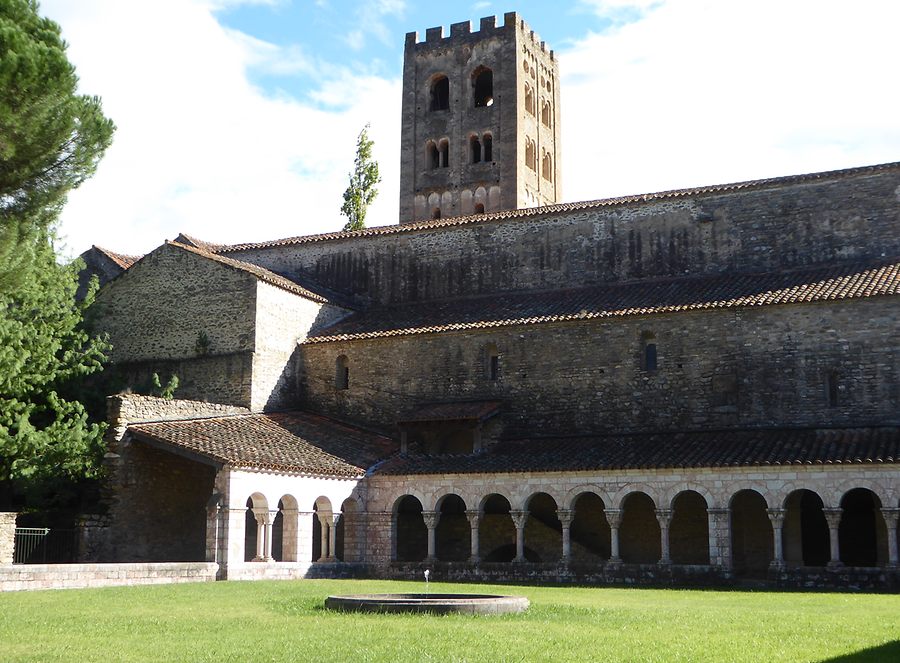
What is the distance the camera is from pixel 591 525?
2731 cm

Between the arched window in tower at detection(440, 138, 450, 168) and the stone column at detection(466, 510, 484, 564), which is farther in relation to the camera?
the arched window in tower at detection(440, 138, 450, 168)

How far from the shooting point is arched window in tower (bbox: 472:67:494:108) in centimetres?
4431

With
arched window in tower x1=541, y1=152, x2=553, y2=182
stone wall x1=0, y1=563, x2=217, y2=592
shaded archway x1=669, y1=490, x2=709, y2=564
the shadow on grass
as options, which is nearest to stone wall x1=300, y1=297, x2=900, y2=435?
shaded archway x1=669, y1=490, x2=709, y2=564

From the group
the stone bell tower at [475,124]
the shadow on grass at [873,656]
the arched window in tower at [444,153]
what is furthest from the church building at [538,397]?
the shadow on grass at [873,656]

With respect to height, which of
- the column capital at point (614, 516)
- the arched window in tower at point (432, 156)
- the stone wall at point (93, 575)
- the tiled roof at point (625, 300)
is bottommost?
the stone wall at point (93, 575)

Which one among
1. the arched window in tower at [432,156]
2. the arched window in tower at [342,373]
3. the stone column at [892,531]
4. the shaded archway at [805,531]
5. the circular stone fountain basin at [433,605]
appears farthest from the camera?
the arched window in tower at [432,156]

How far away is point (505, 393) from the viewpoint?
2869 centimetres

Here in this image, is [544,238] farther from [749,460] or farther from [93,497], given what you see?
[93,497]

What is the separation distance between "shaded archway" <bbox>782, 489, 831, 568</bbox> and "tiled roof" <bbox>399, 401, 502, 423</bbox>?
26.8ft

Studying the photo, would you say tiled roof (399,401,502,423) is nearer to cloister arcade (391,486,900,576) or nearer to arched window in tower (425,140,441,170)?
cloister arcade (391,486,900,576)

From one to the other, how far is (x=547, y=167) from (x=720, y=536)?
1042 inches

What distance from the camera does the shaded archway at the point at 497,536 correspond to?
90.4 ft

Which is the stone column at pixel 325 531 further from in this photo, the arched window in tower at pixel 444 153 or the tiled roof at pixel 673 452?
the arched window in tower at pixel 444 153

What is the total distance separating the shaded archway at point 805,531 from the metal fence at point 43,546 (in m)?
17.2
